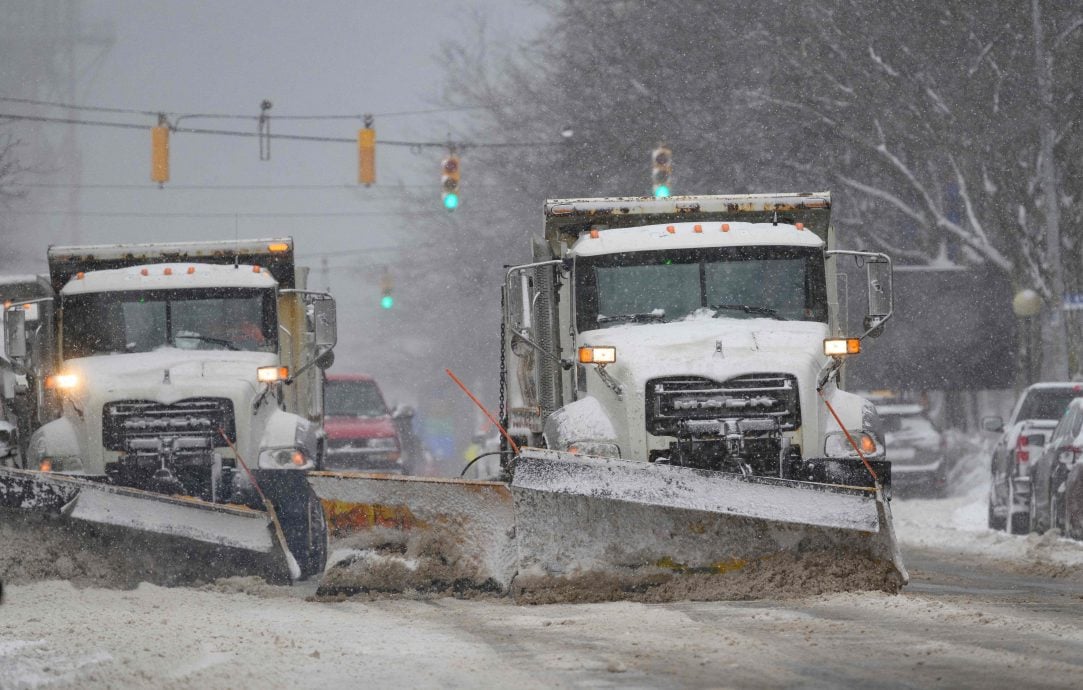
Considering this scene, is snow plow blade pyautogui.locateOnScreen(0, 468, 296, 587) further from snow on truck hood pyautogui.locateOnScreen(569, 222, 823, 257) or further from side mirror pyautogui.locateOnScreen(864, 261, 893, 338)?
side mirror pyautogui.locateOnScreen(864, 261, 893, 338)

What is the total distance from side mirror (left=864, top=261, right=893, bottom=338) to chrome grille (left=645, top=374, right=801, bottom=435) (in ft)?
4.17

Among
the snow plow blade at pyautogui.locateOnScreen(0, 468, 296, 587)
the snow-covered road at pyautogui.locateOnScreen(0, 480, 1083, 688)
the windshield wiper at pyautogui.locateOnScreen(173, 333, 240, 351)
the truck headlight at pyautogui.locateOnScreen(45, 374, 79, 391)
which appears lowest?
the snow-covered road at pyautogui.locateOnScreen(0, 480, 1083, 688)

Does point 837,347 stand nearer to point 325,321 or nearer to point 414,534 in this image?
point 414,534

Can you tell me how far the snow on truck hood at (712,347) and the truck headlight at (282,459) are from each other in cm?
280

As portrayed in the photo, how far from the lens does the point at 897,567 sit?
1064cm

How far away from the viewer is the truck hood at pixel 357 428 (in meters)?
26.6

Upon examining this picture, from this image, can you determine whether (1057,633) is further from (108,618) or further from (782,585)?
(108,618)

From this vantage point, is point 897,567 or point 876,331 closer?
point 897,567

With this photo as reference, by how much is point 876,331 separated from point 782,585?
2.98m

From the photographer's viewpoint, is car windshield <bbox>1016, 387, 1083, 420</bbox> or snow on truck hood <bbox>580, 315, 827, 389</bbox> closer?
snow on truck hood <bbox>580, 315, 827, 389</bbox>

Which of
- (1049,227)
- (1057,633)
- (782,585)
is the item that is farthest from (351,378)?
(1057,633)

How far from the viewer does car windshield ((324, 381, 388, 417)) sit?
90.1 ft

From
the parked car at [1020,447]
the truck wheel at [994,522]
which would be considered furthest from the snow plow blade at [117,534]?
the truck wheel at [994,522]

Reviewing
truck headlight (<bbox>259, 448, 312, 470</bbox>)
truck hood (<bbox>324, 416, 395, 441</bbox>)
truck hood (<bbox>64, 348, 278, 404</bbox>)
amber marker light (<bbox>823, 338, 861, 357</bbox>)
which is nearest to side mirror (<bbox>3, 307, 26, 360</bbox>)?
truck hood (<bbox>64, 348, 278, 404</bbox>)
